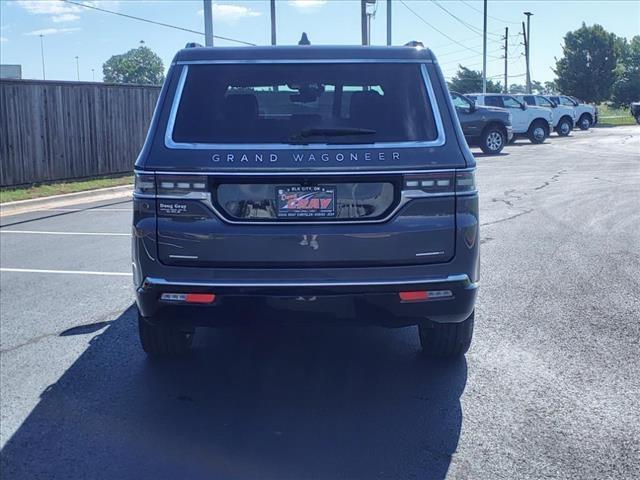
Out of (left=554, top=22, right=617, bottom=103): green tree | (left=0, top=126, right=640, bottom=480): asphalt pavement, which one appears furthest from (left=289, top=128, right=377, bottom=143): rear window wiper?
(left=554, top=22, right=617, bottom=103): green tree

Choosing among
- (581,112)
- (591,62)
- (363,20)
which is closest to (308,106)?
(363,20)

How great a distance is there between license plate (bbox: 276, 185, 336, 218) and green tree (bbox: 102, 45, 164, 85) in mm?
96584

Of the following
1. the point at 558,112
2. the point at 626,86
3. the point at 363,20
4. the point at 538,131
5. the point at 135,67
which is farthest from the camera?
the point at 135,67

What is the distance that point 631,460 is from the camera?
151 inches

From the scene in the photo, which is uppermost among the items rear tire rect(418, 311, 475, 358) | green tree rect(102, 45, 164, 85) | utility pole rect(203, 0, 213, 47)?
green tree rect(102, 45, 164, 85)

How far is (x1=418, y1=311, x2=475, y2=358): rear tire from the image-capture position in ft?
16.4

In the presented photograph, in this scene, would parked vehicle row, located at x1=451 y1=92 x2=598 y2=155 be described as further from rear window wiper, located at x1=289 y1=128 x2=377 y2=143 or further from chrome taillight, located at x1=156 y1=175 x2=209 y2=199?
chrome taillight, located at x1=156 y1=175 x2=209 y2=199

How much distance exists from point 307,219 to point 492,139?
2146 centimetres

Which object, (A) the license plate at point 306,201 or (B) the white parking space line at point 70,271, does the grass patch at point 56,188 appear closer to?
(B) the white parking space line at point 70,271

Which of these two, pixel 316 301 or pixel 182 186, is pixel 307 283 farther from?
pixel 182 186

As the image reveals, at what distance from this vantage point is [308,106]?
4.72m

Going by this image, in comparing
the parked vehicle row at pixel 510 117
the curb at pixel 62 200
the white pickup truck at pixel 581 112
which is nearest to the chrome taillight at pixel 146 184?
the curb at pixel 62 200

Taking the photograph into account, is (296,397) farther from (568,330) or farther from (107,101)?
(107,101)

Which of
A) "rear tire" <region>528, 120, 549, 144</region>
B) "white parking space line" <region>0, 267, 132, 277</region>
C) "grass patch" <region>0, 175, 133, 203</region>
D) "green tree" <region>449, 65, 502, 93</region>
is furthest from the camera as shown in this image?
"green tree" <region>449, 65, 502, 93</region>
